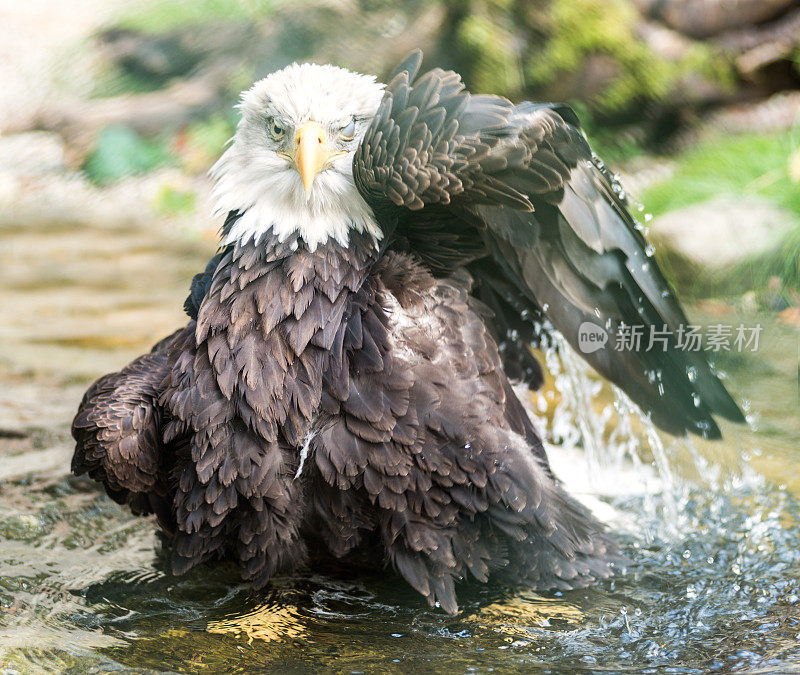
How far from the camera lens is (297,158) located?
9.63ft

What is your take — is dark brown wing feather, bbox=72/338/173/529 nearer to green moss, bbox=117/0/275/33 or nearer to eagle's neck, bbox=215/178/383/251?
eagle's neck, bbox=215/178/383/251

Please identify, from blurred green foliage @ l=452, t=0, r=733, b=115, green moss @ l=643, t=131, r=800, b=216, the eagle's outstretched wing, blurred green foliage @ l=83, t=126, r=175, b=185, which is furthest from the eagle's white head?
blurred green foliage @ l=83, t=126, r=175, b=185

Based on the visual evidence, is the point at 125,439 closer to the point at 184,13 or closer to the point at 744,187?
the point at 744,187

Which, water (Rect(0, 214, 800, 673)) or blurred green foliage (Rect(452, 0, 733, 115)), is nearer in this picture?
water (Rect(0, 214, 800, 673))

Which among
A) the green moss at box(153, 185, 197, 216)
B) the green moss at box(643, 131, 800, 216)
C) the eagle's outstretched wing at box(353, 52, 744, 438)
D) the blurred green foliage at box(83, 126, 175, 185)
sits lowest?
the eagle's outstretched wing at box(353, 52, 744, 438)

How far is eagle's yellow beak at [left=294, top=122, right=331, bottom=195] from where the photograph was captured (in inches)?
113

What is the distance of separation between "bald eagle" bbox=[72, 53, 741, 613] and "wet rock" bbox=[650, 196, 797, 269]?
3158 mm

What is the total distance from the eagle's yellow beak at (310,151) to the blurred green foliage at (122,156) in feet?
22.9

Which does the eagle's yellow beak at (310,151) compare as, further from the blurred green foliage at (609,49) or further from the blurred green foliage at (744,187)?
the blurred green foliage at (609,49)

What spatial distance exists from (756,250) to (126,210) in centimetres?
552

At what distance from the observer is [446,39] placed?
8648mm

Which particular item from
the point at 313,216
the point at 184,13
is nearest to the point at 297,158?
the point at 313,216

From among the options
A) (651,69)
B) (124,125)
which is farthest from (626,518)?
(124,125)

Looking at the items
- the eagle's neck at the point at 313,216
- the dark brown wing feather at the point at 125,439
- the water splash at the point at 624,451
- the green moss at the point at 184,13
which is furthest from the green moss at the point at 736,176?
the dark brown wing feather at the point at 125,439
